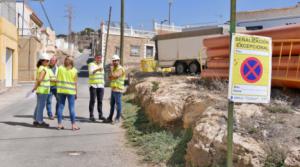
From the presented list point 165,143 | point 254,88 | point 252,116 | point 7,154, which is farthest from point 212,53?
point 254,88

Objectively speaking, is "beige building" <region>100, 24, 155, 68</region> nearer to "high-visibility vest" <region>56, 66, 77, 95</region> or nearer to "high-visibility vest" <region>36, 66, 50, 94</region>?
"high-visibility vest" <region>36, 66, 50, 94</region>

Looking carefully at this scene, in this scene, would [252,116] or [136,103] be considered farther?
[136,103]

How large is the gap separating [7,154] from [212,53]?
5.24 metres

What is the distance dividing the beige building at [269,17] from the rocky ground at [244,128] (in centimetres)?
2747

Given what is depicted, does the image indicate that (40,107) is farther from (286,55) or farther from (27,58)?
(27,58)

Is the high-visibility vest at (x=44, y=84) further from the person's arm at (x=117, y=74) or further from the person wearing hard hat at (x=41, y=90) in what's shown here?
the person's arm at (x=117, y=74)

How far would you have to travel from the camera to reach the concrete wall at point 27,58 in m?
36.7

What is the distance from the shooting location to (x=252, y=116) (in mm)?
6555

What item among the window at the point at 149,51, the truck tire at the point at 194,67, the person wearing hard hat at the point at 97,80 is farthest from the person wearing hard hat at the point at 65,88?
the window at the point at 149,51

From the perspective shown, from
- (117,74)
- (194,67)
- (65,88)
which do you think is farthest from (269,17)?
(65,88)

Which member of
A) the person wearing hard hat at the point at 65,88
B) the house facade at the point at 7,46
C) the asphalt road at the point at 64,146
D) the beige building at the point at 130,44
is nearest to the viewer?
the asphalt road at the point at 64,146

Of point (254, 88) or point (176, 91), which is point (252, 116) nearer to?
point (254, 88)

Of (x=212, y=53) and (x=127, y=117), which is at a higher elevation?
(x=212, y=53)

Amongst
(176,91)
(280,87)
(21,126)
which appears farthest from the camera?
(21,126)
